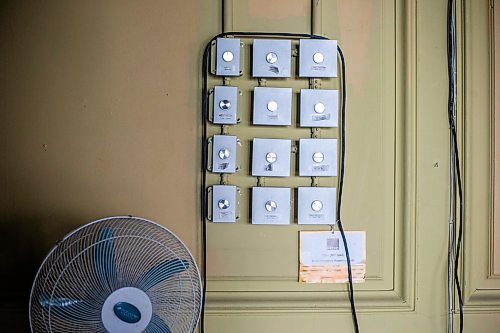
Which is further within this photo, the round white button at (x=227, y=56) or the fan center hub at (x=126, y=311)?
the round white button at (x=227, y=56)

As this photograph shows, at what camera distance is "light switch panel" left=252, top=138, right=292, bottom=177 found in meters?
1.28

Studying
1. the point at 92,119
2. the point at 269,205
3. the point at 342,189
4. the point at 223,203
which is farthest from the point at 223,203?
the point at 92,119

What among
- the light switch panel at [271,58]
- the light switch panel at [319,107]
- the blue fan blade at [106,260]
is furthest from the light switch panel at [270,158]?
the blue fan blade at [106,260]

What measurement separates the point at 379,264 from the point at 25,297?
45.3 inches

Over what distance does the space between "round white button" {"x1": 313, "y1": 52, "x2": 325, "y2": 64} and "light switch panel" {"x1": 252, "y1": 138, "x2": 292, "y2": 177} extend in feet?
0.91

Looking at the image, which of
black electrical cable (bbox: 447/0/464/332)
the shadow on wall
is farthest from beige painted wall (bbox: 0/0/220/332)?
black electrical cable (bbox: 447/0/464/332)

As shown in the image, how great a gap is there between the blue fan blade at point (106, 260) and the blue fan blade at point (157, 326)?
0.43 feet

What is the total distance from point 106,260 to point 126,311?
0.13 m

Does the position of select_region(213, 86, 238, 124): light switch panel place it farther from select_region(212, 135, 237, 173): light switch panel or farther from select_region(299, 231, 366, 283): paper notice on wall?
select_region(299, 231, 366, 283): paper notice on wall

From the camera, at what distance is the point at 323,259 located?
4.28ft

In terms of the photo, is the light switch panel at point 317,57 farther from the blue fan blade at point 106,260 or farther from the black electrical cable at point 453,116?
the blue fan blade at point 106,260

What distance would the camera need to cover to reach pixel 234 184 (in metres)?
1.31

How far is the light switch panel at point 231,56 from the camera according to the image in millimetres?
1280

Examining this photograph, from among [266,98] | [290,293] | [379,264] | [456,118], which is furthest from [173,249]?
[456,118]
